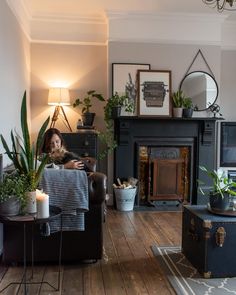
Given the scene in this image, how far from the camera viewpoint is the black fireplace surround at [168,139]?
5.10 meters

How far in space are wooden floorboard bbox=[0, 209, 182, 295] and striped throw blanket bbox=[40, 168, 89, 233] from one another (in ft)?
1.15

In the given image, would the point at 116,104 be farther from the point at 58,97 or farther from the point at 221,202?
the point at 221,202

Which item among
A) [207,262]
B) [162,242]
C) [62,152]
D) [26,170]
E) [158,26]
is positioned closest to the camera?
[26,170]

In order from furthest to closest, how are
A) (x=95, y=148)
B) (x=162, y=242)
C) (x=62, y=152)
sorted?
(x=95, y=148), (x=62, y=152), (x=162, y=242)

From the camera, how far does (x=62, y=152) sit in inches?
151

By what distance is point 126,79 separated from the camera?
16.8 ft

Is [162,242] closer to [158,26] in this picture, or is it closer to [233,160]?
[233,160]

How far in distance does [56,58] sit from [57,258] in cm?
322

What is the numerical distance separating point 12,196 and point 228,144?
3.88 m

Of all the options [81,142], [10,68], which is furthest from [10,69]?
[81,142]

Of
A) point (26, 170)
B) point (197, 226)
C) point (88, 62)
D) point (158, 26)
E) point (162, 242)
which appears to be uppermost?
point (158, 26)

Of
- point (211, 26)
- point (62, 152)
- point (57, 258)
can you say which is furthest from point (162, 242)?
point (211, 26)

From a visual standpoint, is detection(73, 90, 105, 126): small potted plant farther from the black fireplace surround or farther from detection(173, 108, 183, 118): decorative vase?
detection(173, 108, 183, 118): decorative vase

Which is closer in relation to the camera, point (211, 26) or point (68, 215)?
point (68, 215)
